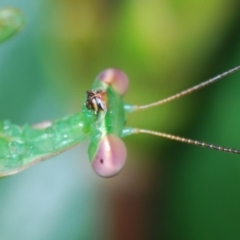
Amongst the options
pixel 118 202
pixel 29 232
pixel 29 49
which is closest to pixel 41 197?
pixel 29 232

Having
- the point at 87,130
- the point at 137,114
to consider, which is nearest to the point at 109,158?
the point at 87,130

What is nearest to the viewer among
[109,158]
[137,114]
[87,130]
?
[109,158]

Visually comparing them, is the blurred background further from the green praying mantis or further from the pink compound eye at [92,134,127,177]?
the pink compound eye at [92,134,127,177]

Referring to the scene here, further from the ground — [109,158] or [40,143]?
[40,143]

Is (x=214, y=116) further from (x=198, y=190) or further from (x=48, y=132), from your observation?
(x=48, y=132)

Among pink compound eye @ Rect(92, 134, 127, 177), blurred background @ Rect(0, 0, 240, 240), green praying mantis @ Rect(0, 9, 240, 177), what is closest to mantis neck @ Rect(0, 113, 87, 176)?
green praying mantis @ Rect(0, 9, 240, 177)

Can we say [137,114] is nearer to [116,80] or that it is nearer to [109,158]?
[116,80]
